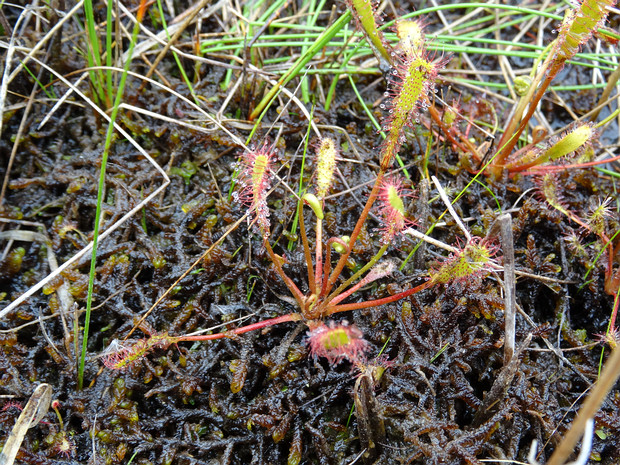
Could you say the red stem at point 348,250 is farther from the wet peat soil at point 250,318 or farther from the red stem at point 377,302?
the wet peat soil at point 250,318

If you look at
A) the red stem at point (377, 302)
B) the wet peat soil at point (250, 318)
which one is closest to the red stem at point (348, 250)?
the red stem at point (377, 302)

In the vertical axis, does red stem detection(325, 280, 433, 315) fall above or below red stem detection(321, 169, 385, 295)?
below

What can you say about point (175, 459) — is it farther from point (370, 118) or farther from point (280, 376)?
point (370, 118)

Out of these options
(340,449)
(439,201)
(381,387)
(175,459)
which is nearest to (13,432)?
(175,459)

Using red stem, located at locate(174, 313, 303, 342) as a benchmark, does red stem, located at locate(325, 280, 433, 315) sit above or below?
above

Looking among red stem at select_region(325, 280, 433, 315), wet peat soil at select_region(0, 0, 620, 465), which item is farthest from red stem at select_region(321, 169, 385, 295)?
wet peat soil at select_region(0, 0, 620, 465)

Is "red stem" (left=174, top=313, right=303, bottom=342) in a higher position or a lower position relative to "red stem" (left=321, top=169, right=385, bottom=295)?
lower

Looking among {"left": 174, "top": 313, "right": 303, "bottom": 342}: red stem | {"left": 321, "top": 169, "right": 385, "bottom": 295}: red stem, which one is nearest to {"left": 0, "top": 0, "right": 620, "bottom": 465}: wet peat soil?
{"left": 174, "top": 313, "right": 303, "bottom": 342}: red stem

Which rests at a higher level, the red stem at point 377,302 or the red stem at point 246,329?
the red stem at point 377,302

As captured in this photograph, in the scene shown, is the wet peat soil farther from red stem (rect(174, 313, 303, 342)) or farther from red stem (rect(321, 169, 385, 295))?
red stem (rect(321, 169, 385, 295))
